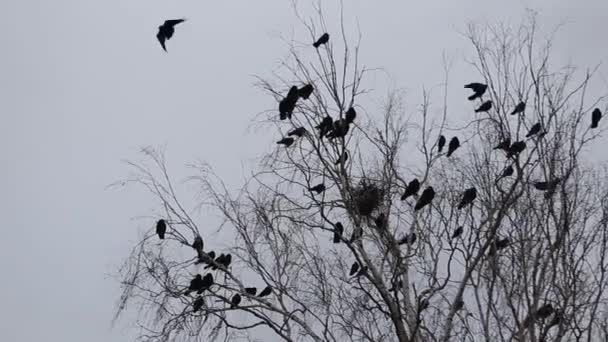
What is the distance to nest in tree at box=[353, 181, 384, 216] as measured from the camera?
194 inches

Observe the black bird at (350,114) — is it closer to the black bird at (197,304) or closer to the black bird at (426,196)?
the black bird at (426,196)

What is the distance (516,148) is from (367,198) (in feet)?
3.55

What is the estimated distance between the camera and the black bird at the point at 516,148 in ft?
15.8

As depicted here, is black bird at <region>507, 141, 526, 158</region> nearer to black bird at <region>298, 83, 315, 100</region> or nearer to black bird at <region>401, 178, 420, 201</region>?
black bird at <region>401, 178, 420, 201</region>

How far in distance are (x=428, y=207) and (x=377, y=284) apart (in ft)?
2.93

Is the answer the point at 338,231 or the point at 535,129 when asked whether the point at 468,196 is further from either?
the point at 338,231

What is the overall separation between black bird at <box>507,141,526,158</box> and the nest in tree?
93 cm

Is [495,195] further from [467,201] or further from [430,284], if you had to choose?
[430,284]

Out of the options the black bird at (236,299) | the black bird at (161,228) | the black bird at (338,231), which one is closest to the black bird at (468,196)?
the black bird at (338,231)

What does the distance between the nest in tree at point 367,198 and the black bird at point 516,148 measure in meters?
0.93

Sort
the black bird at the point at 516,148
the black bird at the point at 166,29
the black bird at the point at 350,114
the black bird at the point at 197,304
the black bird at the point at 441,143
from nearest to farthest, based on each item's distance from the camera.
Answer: the black bird at the point at 166,29
the black bird at the point at 516,148
the black bird at the point at 197,304
the black bird at the point at 350,114
the black bird at the point at 441,143

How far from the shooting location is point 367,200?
4922 millimetres

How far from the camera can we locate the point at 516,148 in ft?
15.9

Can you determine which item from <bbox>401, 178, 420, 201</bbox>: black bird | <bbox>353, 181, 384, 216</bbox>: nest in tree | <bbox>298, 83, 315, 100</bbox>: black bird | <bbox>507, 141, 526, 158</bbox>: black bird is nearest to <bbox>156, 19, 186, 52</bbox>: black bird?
<bbox>298, 83, 315, 100</bbox>: black bird
